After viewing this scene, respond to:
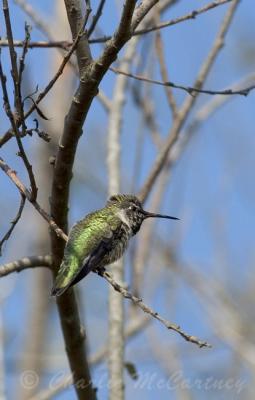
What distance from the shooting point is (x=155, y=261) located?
7.21 meters

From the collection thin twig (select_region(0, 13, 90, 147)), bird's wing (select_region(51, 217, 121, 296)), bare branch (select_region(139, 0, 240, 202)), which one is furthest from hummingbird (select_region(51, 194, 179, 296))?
thin twig (select_region(0, 13, 90, 147))

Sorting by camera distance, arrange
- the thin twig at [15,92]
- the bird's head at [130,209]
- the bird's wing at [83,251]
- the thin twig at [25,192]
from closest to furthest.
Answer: the thin twig at [15,92], the thin twig at [25,192], the bird's wing at [83,251], the bird's head at [130,209]

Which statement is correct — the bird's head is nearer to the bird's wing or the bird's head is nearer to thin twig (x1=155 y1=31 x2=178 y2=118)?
the bird's wing

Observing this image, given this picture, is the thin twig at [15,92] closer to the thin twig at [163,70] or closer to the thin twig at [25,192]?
the thin twig at [25,192]

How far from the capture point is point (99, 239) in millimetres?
4176

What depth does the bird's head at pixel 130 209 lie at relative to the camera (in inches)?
180

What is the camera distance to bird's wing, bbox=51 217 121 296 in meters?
3.60

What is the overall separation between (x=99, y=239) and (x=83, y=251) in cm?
23

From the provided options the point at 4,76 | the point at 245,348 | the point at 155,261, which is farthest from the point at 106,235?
the point at 155,261

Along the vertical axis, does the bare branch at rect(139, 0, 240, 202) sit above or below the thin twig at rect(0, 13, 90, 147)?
above

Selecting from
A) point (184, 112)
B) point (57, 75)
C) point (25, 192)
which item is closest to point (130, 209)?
point (184, 112)

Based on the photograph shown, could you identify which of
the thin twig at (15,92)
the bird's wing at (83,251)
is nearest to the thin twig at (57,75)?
the thin twig at (15,92)

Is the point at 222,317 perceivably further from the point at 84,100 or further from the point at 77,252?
the point at 84,100

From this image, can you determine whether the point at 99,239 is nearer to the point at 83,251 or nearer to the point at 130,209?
the point at 83,251
